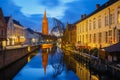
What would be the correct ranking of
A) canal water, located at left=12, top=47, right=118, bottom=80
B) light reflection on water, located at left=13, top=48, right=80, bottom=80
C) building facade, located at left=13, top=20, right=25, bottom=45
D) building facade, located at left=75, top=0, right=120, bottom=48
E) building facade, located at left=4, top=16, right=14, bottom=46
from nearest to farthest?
canal water, located at left=12, top=47, right=118, bottom=80, light reflection on water, located at left=13, top=48, right=80, bottom=80, building facade, located at left=75, top=0, right=120, bottom=48, building facade, located at left=4, top=16, right=14, bottom=46, building facade, located at left=13, top=20, right=25, bottom=45

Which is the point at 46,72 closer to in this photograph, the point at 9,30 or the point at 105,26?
the point at 105,26

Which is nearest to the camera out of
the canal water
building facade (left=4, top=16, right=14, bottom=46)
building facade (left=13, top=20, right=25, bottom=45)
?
the canal water

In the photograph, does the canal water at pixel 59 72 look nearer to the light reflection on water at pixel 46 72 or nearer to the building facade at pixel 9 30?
the light reflection on water at pixel 46 72

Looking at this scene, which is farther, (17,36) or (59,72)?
(17,36)

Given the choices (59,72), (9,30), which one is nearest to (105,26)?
(59,72)

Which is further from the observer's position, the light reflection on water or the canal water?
the light reflection on water

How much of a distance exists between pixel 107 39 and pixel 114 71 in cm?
1673

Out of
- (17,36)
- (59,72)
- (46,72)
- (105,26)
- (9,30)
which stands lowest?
(46,72)

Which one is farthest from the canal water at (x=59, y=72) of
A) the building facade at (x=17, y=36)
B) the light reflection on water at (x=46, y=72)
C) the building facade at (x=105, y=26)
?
the building facade at (x=17, y=36)

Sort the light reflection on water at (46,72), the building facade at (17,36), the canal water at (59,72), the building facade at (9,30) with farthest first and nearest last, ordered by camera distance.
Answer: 1. the building facade at (17,36)
2. the building facade at (9,30)
3. the light reflection on water at (46,72)
4. the canal water at (59,72)

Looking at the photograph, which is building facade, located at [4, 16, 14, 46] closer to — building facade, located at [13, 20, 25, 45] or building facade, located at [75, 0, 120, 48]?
building facade, located at [13, 20, 25, 45]

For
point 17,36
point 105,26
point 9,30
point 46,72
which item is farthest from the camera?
point 17,36

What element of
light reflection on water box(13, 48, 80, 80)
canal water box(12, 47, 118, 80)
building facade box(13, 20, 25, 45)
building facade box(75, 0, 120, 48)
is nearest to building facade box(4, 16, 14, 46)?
building facade box(13, 20, 25, 45)

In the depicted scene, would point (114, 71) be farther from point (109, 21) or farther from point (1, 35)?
point (1, 35)
